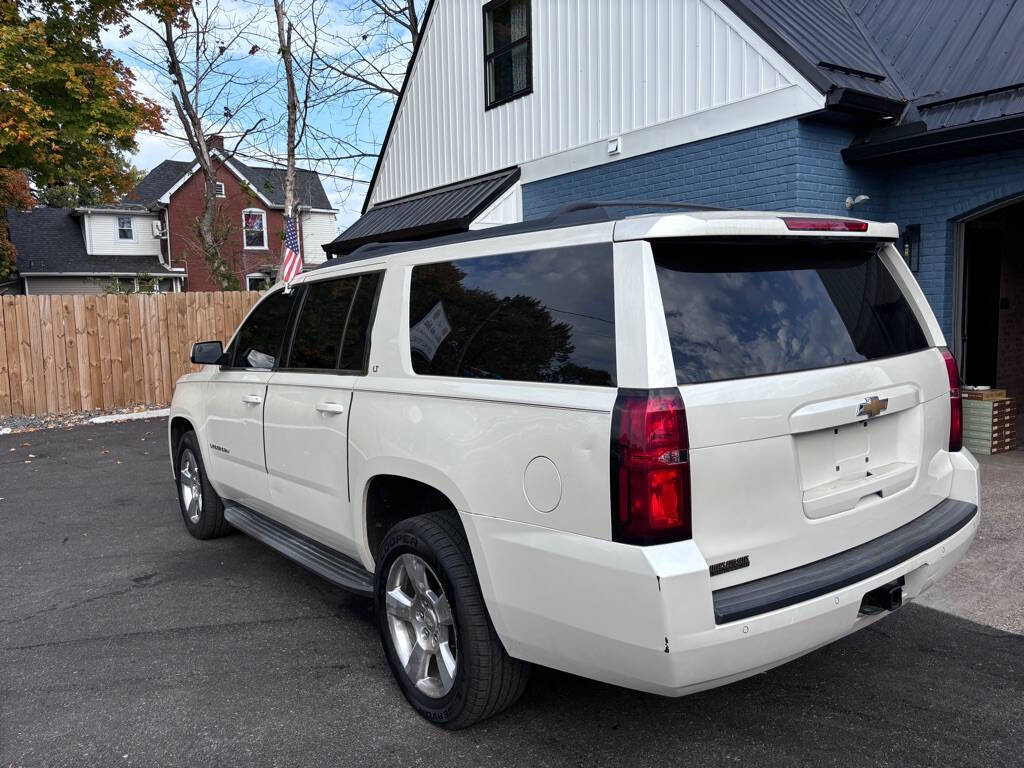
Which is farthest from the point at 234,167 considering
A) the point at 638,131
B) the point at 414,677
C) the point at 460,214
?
the point at 414,677

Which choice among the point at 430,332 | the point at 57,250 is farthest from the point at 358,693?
the point at 57,250

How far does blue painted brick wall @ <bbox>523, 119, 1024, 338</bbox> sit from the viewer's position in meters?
7.83

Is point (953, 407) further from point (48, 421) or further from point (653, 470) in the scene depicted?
point (48, 421)

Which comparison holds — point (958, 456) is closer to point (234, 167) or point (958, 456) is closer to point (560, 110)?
point (560, 110)

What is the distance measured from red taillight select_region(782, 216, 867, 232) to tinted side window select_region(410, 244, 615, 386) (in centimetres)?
71

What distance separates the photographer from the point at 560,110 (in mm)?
10977

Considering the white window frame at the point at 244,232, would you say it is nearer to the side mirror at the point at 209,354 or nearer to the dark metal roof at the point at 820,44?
the dark metal roof at the point at 820,44

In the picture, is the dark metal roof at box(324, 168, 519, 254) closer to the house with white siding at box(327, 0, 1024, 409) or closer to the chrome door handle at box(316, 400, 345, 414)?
the house with white siding at box(327, 0, 1024, 409)

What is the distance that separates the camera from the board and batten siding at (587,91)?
8.41m

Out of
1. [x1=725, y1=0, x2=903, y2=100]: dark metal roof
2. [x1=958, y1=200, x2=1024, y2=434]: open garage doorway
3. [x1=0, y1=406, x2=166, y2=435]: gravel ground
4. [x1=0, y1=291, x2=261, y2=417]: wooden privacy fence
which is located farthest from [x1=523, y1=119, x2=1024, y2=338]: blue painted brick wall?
[x1=0, y1=406, x2=166, y2=435]: gravel ground

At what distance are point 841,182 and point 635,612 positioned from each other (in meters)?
7.10

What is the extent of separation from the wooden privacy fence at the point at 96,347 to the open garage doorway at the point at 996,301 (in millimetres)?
11641

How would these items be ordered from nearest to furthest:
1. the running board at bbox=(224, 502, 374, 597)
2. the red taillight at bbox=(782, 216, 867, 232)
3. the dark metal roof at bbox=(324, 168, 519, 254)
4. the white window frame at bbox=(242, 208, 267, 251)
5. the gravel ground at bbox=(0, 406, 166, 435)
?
1. the red taillight at bbox=(782, 216, 867, 232)
2. the running board at bbox=(224, 502, 374, 597)
3. the dark metal roof at bbox=(324, 168, 519, 254)
4. the gravel ground at bbox=(0, 406, 166, 435)
5. the white window frame at bbox=(242, 208, 267, 251)

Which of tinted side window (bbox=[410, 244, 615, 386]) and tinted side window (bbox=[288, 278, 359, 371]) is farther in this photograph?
tinted side window (bbox=[288, 278, 359, 371])
